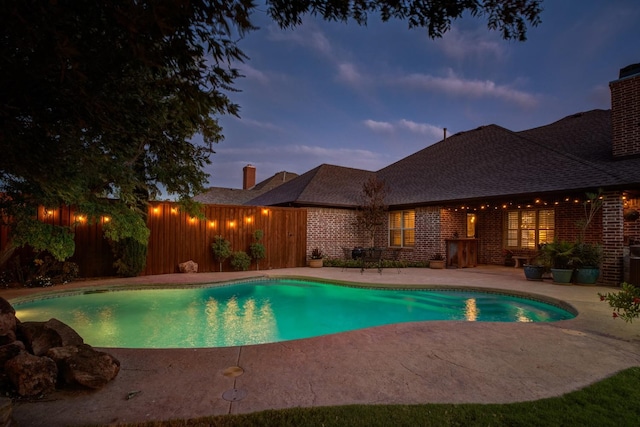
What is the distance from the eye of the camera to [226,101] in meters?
2.49

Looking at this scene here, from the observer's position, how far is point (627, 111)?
956 cm

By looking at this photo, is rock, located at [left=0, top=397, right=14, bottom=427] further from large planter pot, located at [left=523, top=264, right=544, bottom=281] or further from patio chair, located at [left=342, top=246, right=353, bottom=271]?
patio chair, located at [left=342, top=246, right=353, bottom=271]

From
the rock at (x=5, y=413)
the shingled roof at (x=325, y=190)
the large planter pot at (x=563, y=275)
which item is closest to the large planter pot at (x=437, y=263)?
the large planter pot at (x=563, y=275)

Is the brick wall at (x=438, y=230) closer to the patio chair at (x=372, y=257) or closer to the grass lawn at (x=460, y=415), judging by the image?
the patio chair at (x=372, y=257)

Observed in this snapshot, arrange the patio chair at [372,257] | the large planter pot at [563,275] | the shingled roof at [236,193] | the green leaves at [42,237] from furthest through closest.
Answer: the shingled roof at [236,193], the patio chair at [372,257], the large planter pot at [563,275], the green leaves at [42,237]

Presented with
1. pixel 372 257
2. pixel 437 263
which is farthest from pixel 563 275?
pixel 372 257

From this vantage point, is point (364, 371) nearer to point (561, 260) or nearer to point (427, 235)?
point (561, 260)

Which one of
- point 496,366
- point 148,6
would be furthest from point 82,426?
point 496,366

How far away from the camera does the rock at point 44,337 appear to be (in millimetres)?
3402

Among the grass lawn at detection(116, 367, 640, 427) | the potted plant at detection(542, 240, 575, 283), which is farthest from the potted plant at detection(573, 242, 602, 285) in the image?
the grass lawn at detection(116, 367, 640, 427)

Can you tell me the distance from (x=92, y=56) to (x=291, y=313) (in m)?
6.43

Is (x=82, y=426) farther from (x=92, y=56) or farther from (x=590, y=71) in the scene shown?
(x=590, y=71)

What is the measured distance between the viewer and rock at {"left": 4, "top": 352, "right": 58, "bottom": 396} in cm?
276

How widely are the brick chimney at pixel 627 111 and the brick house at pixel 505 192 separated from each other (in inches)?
0.9
